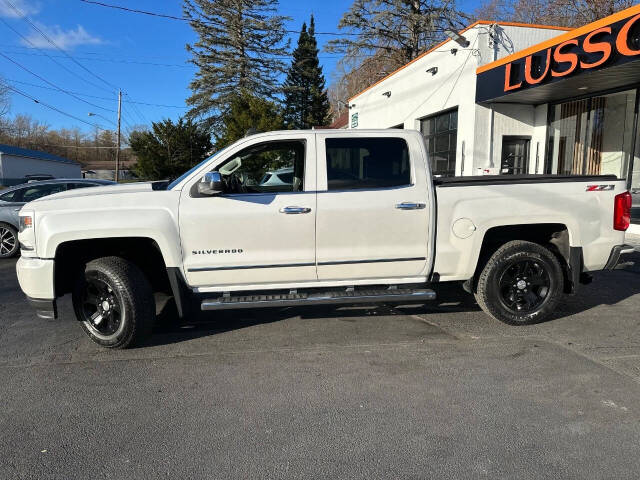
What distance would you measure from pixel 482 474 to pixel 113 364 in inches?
121

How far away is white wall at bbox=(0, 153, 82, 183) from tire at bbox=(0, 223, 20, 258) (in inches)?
1647

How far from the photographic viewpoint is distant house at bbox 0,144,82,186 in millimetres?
43375

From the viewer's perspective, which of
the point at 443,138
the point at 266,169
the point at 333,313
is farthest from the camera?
the point at 443,138

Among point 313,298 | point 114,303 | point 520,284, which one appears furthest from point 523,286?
point 114,303

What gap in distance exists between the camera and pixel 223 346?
4.23 m

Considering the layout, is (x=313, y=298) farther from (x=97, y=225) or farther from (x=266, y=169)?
(x=97, y=225)

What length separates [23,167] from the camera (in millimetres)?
47125

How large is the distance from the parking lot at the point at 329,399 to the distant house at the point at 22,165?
4256 centimetres

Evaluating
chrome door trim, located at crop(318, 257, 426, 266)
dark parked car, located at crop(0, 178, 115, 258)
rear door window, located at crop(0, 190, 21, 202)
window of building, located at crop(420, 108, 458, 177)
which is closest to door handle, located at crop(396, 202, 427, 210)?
chrome door trim, located at crop(318, 257, 426, 266)

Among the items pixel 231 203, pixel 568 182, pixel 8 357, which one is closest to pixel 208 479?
pixel 231 203

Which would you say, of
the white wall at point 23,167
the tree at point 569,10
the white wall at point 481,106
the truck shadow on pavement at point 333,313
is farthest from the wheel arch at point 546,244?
the white wall at point 23,167

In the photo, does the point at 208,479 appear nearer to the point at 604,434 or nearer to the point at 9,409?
the point at 9,409

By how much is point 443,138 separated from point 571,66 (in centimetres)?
646

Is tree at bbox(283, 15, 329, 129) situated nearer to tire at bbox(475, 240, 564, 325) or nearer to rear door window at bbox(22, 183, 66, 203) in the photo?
rear door window at bbox(22, 183, 66, 203)
